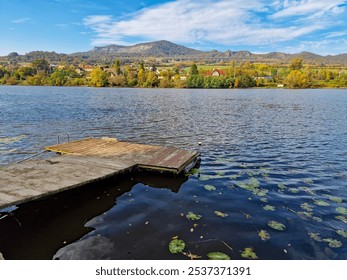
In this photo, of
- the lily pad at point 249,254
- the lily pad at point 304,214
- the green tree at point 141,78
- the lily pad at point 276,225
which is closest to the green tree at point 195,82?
the green tree at point 141,78

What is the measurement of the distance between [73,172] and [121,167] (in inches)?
Answer: 91.4

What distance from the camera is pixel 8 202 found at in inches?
326

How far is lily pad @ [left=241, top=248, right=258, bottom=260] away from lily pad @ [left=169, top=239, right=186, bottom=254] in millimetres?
1775

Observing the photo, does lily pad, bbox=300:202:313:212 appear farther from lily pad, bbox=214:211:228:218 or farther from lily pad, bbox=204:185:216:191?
lily pad, bbox=204:185:216:191

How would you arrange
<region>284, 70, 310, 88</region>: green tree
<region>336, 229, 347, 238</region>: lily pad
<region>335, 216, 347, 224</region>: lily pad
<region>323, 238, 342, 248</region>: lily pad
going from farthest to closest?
<region>284, 70, 310, 88</region>: green tree
<region>335, 216, 347, 224</region>: lily pad
<region>336, 229, 347, 238</region>: lily pad
<region>323, 238, 342, 248</region>: lily pad

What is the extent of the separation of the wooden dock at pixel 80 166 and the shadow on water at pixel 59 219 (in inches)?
34.8

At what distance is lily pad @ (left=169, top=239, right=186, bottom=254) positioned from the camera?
793 cm

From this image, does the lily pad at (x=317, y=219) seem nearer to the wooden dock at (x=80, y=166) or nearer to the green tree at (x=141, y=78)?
the wooden dock at (x=80, y=166)

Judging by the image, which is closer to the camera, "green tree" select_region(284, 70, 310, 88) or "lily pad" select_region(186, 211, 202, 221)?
"lily pad" select_region(186, 211, 202, 221)

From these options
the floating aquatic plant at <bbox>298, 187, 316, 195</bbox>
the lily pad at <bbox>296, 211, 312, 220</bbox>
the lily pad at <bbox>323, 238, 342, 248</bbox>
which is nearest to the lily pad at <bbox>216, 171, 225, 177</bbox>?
the floating aquatic plant at <bbox>298, 187, 316, 195</bbox>

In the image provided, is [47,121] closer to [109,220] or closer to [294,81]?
[109,220]

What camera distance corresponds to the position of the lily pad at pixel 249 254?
7.71 metres

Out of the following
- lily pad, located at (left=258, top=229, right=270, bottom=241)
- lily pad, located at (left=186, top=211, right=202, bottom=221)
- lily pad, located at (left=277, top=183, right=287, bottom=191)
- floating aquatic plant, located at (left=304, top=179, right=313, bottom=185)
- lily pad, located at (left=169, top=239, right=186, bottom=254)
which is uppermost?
lily pad, located at (left=169, top=239, right=186, bottom=254)
